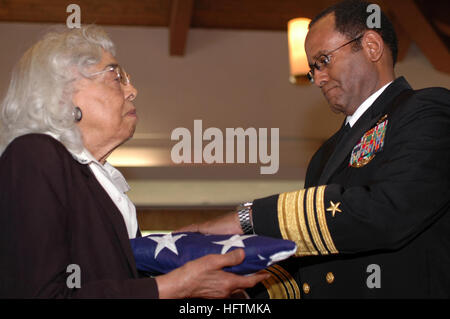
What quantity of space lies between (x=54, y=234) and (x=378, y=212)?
34.8 inches

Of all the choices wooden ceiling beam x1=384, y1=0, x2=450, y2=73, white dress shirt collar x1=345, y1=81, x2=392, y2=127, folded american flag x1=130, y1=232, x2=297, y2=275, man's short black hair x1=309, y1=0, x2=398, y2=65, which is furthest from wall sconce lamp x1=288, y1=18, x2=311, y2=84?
folded american flag x1=130, y1=232, x2=297, y2=275

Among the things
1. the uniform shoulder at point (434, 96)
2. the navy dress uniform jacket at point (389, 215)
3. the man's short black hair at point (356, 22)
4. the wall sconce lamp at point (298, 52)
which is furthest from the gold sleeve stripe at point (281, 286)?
→ the wall sconce lamp at point (298, 52)

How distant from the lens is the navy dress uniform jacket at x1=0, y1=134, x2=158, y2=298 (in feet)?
4.40

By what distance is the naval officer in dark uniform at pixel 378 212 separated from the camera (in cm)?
161

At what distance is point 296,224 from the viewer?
5.53 ft

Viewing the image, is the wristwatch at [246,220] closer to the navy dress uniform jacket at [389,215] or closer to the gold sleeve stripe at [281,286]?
the navy dress uniform jacket at [389,215]

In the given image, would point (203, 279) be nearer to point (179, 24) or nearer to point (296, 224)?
point (296, 224)

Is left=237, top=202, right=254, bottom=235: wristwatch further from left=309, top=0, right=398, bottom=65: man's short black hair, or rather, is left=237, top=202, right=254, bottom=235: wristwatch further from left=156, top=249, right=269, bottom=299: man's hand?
left=309, top=0, right=398, bottom=65: man's short black hair

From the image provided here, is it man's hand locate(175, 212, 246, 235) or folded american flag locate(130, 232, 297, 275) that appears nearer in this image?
folded american flag locate(130, 232, 297, 275)

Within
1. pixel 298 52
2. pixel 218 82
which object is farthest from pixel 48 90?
pixel 218 82

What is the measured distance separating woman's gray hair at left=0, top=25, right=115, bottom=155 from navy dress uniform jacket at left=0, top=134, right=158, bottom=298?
12 cm

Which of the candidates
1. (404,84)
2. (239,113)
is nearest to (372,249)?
(404,84)

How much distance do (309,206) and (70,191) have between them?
690mm

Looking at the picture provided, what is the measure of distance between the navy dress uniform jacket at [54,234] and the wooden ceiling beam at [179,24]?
257 inches
